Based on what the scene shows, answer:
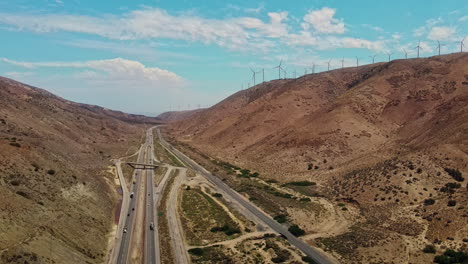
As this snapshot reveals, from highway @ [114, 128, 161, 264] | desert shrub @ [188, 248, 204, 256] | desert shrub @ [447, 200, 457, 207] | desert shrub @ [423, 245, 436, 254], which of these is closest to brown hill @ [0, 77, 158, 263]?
highway @ [114, 128, 161, 264]

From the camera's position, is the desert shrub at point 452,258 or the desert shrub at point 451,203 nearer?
the desert shrub at point 452,258

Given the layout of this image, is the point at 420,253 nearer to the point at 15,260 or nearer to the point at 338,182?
the point at 338,182

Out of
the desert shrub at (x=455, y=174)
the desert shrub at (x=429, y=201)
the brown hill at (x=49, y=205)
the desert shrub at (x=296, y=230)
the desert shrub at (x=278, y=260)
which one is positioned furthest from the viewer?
the desert shrub at (x=455, y=174)

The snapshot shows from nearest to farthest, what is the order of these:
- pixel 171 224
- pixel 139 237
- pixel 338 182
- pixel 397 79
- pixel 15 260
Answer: pixel 15 260 → pixel 139 237 → pixel 171 224 → pixel 338 182 → pixel 397 79

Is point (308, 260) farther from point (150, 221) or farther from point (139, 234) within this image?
point (150, 221)

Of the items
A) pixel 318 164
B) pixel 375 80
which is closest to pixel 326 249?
pixel 318 164

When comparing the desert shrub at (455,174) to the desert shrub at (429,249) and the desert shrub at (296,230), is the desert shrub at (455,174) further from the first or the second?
the desert shrub at (296,230)

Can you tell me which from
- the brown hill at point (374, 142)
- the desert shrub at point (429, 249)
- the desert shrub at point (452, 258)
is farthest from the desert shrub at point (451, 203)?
the desert shrub at point (452, 258)

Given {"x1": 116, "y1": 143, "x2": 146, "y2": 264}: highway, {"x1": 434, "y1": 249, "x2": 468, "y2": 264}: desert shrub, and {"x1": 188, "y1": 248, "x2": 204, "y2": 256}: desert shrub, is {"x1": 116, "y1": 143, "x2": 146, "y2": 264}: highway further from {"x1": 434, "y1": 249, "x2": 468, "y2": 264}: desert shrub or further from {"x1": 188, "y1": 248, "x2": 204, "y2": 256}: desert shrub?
{"x1": 434, "y1": 249, "x2": 468, "y2": 264}: desert shrub
